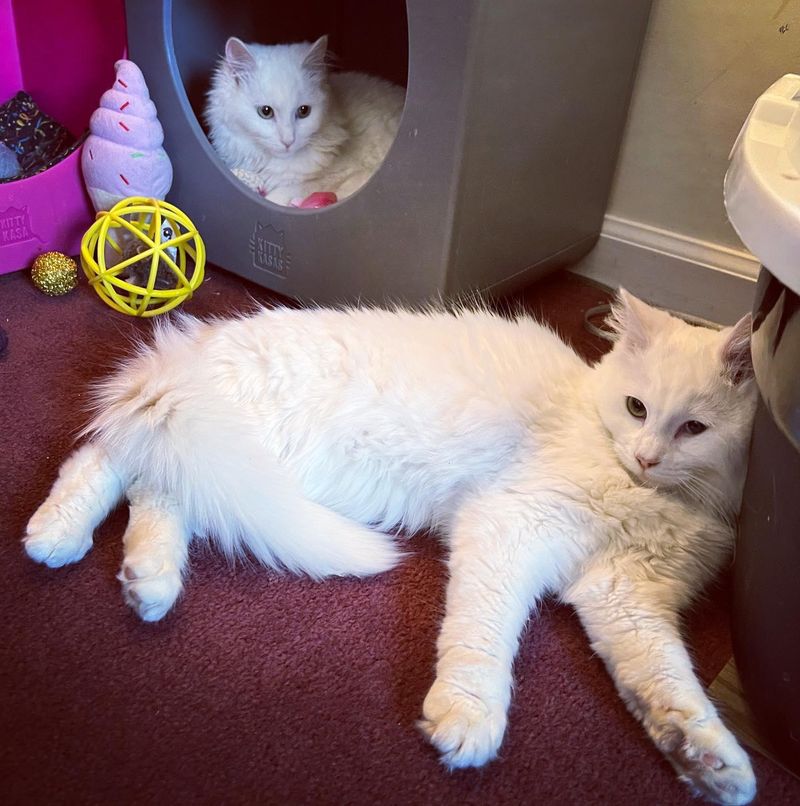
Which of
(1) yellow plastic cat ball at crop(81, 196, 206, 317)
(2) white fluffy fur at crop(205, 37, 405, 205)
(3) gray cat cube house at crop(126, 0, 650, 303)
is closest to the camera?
(3) gray cat cube house at crop(126, 0, 650, 303)

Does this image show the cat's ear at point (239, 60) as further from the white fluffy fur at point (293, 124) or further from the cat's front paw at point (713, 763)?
the cat's front paw at point (713, 763)

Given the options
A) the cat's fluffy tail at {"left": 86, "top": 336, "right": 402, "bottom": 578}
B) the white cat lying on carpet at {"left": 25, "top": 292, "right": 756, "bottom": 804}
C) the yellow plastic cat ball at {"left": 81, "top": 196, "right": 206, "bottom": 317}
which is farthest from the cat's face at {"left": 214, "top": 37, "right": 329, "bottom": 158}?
the cat's fluffy tail at {"left": 86, "top": 336, "right": 402, "bottom": 578}

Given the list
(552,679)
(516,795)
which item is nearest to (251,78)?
(552,679)

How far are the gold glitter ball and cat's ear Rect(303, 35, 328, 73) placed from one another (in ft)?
2.47

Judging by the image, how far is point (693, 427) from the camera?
3.58 ft

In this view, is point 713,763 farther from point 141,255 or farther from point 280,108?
point 280,108

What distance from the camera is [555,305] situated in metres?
2.02

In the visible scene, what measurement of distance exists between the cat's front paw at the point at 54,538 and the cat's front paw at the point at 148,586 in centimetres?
10

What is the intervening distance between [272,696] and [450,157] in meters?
1.00

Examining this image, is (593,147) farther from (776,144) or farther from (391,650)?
(391,650)

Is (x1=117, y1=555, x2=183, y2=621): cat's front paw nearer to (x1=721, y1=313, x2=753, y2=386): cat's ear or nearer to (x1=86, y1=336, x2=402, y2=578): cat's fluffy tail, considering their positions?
(x1=86, y1=336, x2=402, y2=578): cat's fluffy tail

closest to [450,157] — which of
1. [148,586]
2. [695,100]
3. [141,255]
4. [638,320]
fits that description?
[638,320]

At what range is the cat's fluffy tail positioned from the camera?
44.1 inches

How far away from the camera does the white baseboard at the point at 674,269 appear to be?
6.42 feet
